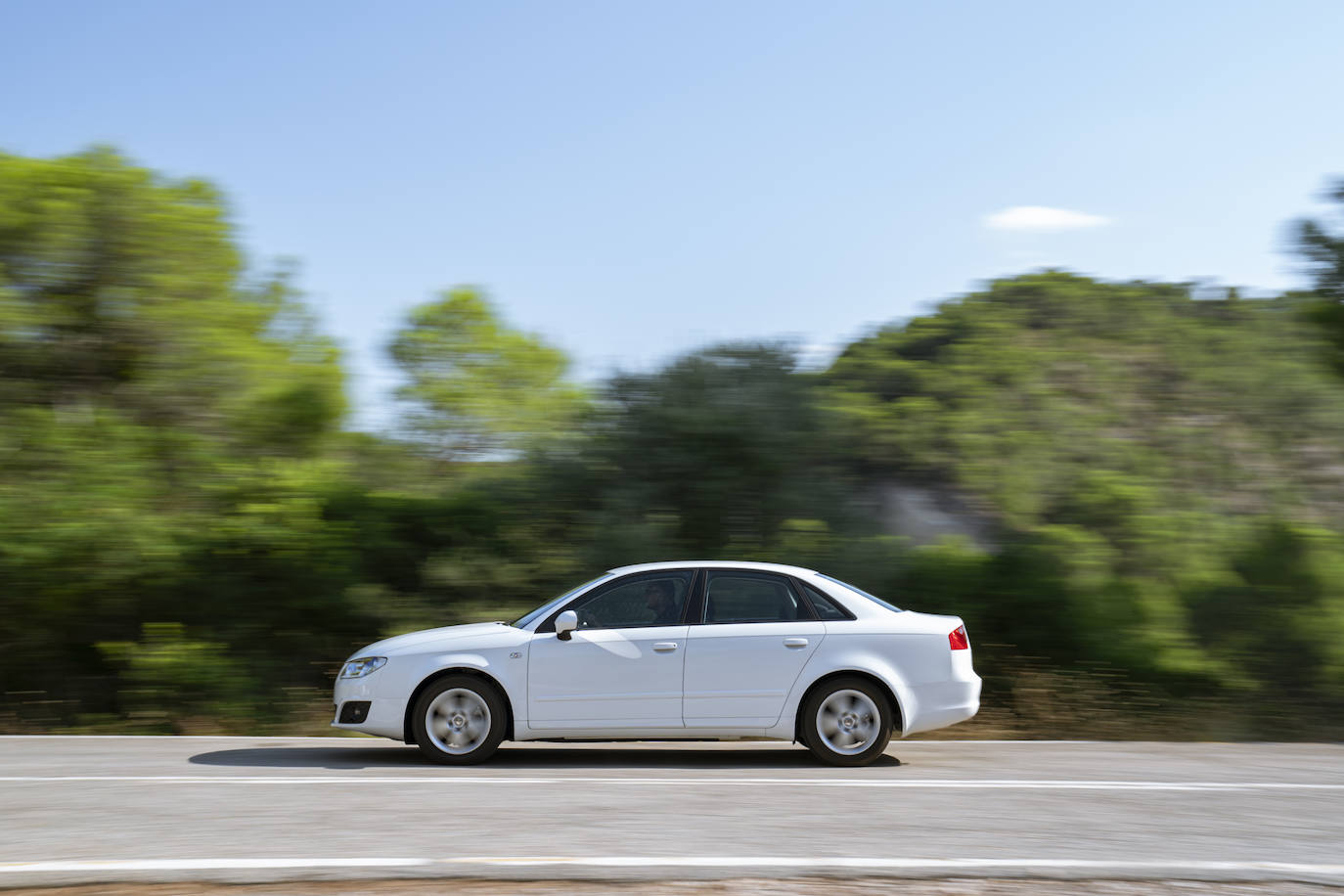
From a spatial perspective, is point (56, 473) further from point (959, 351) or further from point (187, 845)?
point (959, 351)

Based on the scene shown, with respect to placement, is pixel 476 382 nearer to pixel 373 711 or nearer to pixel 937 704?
pixel 373 711

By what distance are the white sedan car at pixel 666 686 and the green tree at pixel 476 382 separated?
17.6 feet

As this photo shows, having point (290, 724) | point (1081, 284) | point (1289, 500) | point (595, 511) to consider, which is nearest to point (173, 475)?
point (290, 724)

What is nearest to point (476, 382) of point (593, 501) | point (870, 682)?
point (593, 501)

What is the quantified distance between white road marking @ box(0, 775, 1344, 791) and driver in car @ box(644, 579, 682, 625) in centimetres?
125

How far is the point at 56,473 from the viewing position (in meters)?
12.5

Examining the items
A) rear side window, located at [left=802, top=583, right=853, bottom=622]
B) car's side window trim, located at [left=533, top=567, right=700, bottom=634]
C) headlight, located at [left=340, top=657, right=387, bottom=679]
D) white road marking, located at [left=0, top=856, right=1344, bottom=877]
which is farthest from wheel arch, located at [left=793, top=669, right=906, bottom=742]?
headlight, located at [left=340, top=657, right=387, bottom=679]

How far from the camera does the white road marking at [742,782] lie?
26.1 feet

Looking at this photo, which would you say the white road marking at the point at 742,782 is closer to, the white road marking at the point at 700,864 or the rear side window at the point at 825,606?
the rear side window at the point at 825,606

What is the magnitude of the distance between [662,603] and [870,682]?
5.51 feet

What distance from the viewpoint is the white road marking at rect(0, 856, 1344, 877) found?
5680 mm

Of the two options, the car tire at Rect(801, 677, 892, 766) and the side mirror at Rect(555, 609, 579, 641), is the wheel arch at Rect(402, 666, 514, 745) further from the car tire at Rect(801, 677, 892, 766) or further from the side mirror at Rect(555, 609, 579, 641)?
the car tire at Rect(801, 677, 892, 766)

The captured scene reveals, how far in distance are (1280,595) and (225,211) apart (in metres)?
13.0

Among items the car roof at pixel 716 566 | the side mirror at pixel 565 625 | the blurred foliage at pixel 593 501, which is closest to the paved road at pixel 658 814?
the side mirror at pixel 565 625
